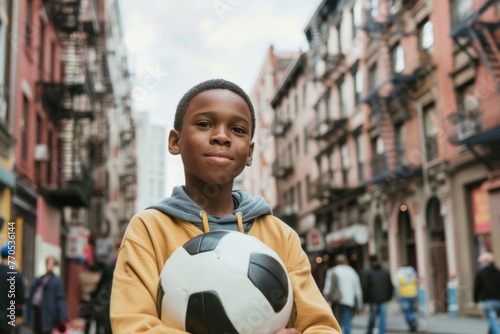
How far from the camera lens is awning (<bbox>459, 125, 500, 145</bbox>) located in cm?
1998

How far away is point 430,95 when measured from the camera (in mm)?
25875

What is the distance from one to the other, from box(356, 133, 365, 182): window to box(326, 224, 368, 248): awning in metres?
2.69

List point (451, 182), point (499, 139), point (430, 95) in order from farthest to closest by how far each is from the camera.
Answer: point (430, 95), point (451, 182), point (499, 139)

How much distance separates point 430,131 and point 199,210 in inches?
983

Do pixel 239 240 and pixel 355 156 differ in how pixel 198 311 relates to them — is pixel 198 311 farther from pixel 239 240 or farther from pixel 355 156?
pixel 355 156

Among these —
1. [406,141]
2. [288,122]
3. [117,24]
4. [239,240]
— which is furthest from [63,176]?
[117,24]

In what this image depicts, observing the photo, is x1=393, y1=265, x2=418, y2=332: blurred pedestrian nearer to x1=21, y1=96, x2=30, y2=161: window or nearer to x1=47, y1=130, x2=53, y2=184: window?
x1=21, y1=96, x2=30, y2=161: window

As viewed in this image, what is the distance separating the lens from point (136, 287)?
236cm

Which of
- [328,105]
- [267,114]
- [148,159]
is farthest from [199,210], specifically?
[148,159]

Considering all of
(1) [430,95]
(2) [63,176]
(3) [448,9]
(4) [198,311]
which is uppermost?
(3) [448,9]

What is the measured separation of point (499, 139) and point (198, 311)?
20.1m

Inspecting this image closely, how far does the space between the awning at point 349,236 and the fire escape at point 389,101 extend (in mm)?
3241

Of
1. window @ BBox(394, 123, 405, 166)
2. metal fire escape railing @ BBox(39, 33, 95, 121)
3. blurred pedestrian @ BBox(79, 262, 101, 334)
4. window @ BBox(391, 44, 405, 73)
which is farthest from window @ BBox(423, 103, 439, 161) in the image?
blurred pedestrian @ BBox(79, 262, 101, 334)

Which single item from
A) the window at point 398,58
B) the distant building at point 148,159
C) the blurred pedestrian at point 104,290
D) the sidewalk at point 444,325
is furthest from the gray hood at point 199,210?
the distant building at point 148,159
